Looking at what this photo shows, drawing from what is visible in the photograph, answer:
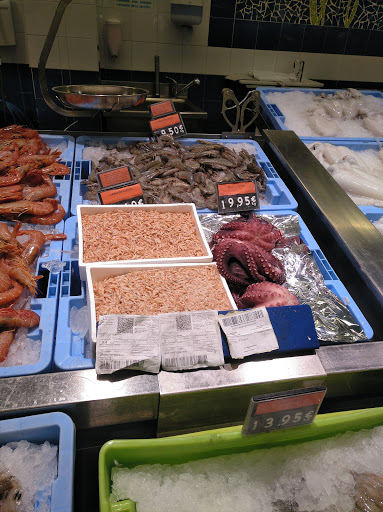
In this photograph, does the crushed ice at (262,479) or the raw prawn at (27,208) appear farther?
the raw prawn at (27,208)

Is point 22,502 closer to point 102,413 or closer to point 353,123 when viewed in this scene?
point 102,413

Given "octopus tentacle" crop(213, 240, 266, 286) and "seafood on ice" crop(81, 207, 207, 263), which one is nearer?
"octopus tentacle" crop(213, 240, 266, 286)

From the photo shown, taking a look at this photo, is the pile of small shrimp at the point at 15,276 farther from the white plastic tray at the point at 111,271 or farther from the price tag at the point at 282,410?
the price tag at the point at 282,410

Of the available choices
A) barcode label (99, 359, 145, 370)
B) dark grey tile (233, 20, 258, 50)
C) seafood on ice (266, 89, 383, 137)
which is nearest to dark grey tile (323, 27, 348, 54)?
dark grey tile (233, 20, 258, 50)

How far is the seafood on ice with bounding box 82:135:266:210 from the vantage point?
253 cm

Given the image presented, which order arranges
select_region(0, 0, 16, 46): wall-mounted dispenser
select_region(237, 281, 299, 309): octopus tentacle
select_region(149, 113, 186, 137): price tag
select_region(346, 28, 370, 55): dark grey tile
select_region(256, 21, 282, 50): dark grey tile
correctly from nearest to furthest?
select_region(237, 281, 299, 309): octopus tentacle
select_region(149, 113, 186, 137): price tag
select_region(0, 0, 16, 46): wall-mounted dispenser
select_region(256, 21, 282, 50): dark grey tile
select_region(346, 28, 370, 55): dark grey tile

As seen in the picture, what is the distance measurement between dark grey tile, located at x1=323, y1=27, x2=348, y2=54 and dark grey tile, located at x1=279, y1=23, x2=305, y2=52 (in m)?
0.42

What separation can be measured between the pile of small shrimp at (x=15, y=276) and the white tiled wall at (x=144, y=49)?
10.3 ft

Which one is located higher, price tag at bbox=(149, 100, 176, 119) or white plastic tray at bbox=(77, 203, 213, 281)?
price tag at bbox=(149, 100, 176, 119)

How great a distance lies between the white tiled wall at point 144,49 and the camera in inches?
166

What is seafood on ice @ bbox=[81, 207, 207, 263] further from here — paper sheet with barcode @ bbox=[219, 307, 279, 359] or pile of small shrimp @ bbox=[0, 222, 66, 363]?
paper sheet with barcode @ bbox=[219, 307, 279, 359]

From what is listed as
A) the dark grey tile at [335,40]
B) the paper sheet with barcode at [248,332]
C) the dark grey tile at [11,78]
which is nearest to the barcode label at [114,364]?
the paper sheet with barcode at [248,332]

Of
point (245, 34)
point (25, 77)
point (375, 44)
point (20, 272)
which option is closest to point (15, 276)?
point (20, 272)

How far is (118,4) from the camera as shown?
5.27 meters
